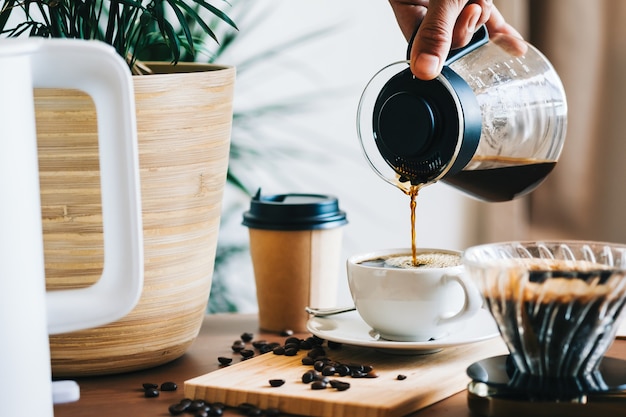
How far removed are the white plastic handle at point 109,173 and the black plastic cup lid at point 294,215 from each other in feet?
1.43

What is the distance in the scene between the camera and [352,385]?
2.95ft

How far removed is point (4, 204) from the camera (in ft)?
2.27

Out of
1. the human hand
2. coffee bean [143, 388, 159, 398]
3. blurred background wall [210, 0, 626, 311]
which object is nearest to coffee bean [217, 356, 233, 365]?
coffee bean [143, 388, 159, 398]

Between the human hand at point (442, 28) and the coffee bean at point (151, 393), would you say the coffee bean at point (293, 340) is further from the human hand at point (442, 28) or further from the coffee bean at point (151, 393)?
the human hand at point (442, 28)

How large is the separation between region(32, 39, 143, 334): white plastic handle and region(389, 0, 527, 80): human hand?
1.11 ft

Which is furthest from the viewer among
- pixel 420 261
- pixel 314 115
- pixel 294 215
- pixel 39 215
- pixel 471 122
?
pixel 314 115

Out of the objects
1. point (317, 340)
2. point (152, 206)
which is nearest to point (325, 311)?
point (317, 340)

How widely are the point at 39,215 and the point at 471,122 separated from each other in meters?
0.45

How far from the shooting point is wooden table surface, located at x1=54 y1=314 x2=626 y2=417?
872 mm

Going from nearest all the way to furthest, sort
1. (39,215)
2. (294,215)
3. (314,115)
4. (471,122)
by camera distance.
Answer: (39,215)
(471,122)
(294,215)
(314,115)

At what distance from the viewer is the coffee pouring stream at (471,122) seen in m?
0.95

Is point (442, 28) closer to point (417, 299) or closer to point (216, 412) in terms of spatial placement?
point (417, 299)

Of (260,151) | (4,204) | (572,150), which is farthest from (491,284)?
(572,150)

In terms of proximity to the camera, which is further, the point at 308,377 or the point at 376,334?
the point at 376,334
